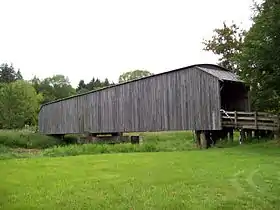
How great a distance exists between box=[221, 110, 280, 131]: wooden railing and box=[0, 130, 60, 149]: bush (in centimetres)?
2216

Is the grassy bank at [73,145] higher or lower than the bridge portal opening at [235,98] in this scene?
lower

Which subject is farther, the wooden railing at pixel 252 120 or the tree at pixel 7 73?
the tree at pixel 7 73

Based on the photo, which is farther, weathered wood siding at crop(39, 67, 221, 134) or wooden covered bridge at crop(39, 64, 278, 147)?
weathered wood siding at crop(39, 67, 221, 134)

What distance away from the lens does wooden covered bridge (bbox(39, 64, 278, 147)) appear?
2739cm

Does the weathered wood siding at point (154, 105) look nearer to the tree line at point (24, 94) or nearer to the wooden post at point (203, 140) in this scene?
the wooden post at point (203, 140)

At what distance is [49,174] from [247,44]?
1488cm

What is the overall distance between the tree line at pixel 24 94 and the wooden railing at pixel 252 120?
36.6 m

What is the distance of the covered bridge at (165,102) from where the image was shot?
27.6m

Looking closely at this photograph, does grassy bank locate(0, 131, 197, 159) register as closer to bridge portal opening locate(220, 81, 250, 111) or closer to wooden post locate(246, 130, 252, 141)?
wooden post locate(246, 130, 252, 141)

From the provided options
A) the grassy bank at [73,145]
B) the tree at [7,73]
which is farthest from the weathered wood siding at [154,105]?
the tree at [7,73]

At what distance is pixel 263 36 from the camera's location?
21281 mm

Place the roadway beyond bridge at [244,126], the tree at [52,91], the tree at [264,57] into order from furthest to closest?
the tree at [52,91], the roadway beyond bridge at [244,126], the tree at [264,57]

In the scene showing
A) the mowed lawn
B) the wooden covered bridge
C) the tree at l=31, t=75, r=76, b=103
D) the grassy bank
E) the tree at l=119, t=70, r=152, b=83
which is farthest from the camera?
the tree at l=119, t=70, r=152, b=83

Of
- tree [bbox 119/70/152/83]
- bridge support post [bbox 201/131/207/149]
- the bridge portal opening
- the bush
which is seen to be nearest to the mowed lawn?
bridge support post [bbox 201/131/207/149]
